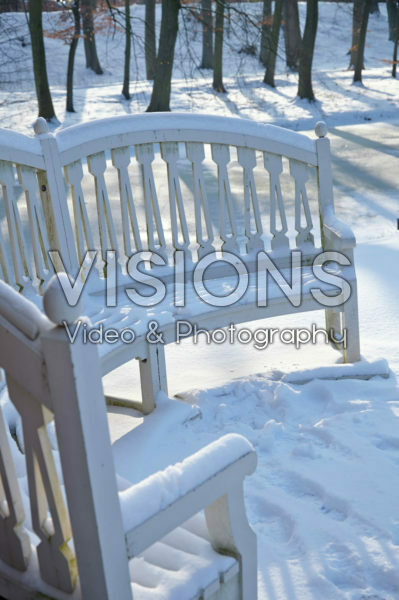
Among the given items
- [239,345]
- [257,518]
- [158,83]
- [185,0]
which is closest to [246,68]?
[185,0]

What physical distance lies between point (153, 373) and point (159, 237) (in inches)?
30.6

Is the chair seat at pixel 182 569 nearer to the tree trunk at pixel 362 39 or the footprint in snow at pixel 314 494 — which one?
the footprint in snow at pixel 314 494

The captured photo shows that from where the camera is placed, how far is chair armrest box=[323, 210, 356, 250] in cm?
346

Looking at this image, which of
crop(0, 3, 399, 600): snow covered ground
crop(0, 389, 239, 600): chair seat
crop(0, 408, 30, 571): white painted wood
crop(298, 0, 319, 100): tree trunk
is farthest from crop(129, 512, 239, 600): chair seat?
crop(298, 0, 319, 100): tree trunk

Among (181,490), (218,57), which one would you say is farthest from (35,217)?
Answer: (218,57)

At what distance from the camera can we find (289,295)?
A: 133 inches

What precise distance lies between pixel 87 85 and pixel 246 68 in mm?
6681

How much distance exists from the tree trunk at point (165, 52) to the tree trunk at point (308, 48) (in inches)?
159

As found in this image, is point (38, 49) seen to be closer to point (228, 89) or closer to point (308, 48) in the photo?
point (308, 48)

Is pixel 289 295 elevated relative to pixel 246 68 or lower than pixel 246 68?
elevated

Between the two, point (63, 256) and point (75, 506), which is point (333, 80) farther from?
point (75, 506)

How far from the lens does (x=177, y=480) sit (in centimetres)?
146

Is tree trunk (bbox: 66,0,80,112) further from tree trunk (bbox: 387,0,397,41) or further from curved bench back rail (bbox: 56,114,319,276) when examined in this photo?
tree trunk (bbox: 387,0,397,41)

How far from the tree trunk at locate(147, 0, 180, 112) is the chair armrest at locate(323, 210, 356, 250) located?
997cm
